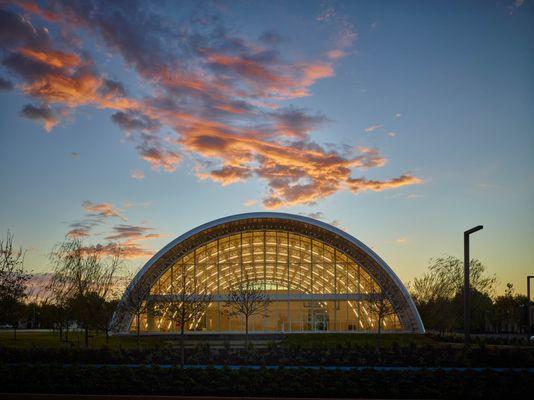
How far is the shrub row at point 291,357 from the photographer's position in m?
26.8

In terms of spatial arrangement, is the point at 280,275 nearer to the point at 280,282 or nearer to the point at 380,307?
the point at 280,282

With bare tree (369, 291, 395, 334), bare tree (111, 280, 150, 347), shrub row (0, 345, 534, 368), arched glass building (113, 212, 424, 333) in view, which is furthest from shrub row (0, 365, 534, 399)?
arched glass building (113, 212, 424, 333)

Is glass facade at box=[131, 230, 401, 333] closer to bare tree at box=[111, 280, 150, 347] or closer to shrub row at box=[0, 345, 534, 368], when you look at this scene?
bare tree at box=[111, 280, 150, 347]

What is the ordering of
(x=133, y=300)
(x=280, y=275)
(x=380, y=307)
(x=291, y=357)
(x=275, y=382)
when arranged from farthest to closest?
(x=280, y=275) < (x=133, y=300) < (x=380, y=307) < (x=291, y=357) < (x=275, y=382)

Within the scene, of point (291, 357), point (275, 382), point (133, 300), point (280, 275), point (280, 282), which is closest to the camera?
point (275, 382)

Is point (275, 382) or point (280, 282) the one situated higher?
point (280, 282)

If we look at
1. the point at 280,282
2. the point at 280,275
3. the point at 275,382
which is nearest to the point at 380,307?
the point at 280,282

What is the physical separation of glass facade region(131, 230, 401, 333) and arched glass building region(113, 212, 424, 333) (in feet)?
0.27

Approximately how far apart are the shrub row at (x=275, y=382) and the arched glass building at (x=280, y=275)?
1135 inches

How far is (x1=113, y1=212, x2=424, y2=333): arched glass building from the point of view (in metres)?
48.5

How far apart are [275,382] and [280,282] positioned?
32.4m

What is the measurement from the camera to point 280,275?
165 ft

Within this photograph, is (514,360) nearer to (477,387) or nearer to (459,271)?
(477,387)

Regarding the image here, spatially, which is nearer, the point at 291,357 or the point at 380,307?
the point at 291,357
